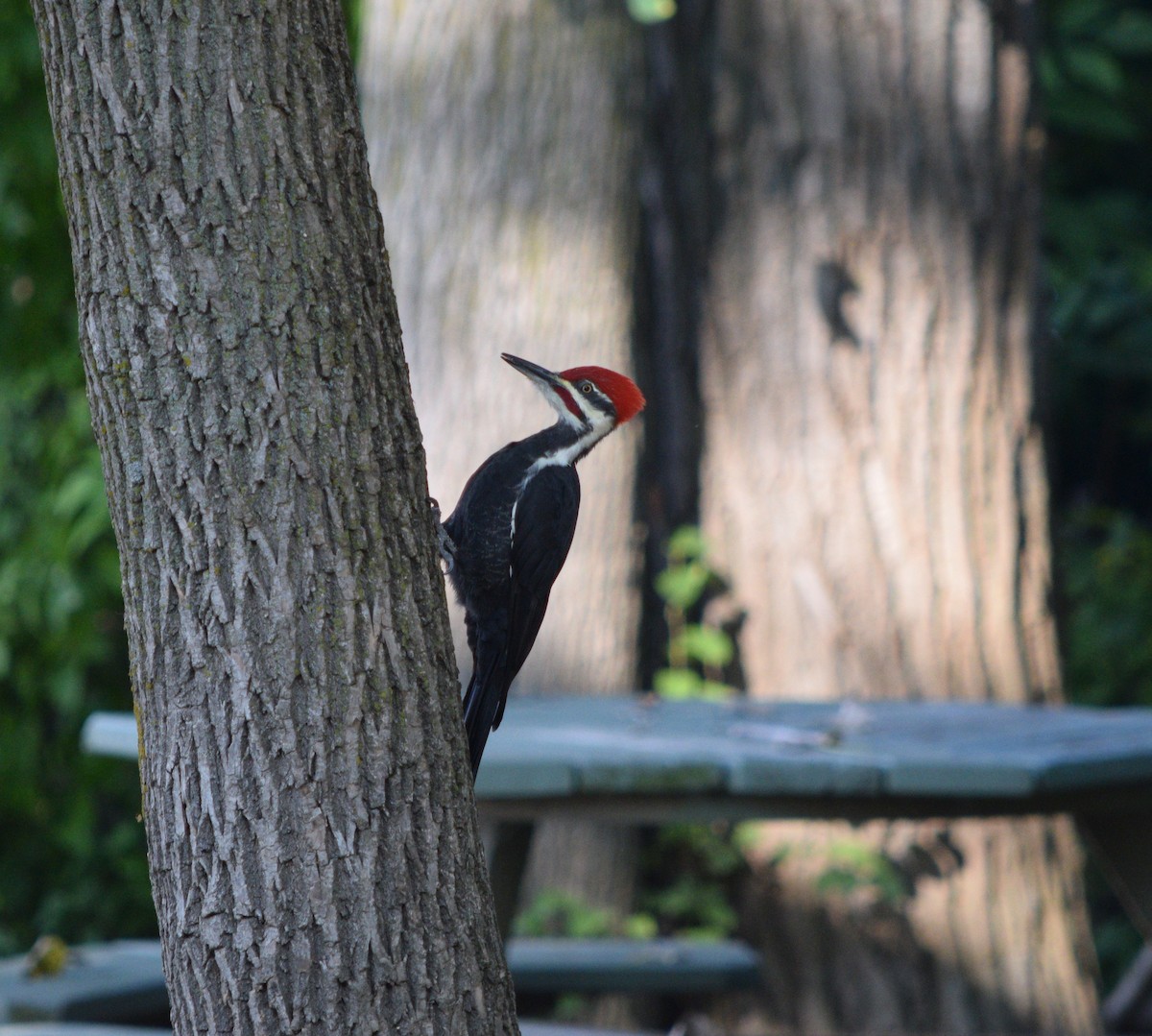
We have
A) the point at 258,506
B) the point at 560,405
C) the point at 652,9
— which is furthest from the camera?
the point at 652,9

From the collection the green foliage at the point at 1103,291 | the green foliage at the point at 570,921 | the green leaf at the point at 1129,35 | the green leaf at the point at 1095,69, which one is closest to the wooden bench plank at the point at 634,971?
the green foliage at the point at 570,921

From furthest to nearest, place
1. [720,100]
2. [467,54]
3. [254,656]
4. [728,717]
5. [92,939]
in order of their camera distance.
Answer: [92,939] < [720,100] < [467,54] < [728,717] < [254,656]

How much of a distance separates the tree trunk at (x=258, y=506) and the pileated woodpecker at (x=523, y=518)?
1.90 ft

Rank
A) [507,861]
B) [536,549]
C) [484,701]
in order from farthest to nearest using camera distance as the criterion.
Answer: [507,861] < [536,549] < [484,701]

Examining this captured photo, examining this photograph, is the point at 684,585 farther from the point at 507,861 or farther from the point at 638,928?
the point at 507,861

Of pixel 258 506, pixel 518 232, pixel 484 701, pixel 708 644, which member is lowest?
pixel 708 644

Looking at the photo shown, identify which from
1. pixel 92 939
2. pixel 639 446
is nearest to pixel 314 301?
pixel 639 446

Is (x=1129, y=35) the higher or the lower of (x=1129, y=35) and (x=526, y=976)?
the higher

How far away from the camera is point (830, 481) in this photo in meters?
3.67

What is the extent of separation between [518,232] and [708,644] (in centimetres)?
117

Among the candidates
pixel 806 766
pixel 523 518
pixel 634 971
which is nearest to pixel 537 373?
pixel 523 518

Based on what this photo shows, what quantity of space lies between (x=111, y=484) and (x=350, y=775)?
0.35 m

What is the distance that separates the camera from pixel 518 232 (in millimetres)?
3584

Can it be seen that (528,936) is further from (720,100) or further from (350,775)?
(350,775)
